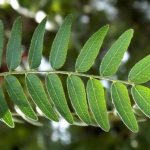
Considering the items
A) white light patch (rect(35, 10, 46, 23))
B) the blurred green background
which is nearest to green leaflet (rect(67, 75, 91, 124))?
the blurred green background

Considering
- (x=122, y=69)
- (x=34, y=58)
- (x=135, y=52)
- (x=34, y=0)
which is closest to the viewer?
(x=34, y=58)

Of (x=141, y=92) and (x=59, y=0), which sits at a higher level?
(x=59, y=0)

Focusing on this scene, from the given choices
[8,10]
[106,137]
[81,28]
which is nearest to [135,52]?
[81,28]

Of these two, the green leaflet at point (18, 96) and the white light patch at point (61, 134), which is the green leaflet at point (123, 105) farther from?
the white light patch at point (61, 134)

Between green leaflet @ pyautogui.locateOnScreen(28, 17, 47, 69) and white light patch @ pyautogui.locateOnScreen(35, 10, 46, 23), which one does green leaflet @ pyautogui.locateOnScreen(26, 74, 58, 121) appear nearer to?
green leaflet @ pyautogui.locateOnScreen(28, 17, 47, 69)

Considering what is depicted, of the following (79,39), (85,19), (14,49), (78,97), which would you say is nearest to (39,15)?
(79,39)

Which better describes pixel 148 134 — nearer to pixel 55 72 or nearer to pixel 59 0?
pixel 59 0
